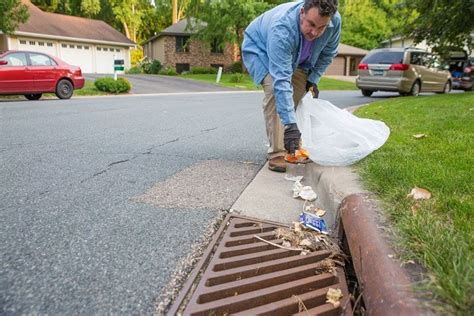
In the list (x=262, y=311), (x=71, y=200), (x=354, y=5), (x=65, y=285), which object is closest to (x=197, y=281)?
(x=262, y=311)

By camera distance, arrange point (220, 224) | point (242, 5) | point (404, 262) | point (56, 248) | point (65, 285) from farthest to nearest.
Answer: point (242, 5), point (220, 224), point (56, 248), point (65, 285), point (404, 262)

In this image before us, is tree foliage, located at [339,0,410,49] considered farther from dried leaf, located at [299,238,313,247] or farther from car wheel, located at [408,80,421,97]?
dried leaf, located at [299,238,313,247]

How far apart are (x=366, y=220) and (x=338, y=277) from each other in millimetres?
315

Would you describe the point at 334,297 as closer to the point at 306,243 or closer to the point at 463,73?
the point at 306,243

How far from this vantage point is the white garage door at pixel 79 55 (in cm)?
2895

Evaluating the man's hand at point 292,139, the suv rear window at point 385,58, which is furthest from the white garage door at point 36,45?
the man's hand at point 292,139

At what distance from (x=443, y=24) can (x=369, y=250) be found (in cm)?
1177

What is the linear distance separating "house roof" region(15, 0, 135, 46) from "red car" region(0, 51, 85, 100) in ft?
55.6

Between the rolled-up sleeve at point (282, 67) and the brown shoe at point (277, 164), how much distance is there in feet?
2.14

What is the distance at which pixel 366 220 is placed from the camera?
6.37 ft

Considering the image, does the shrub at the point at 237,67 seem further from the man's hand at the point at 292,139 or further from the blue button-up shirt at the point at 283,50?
the man's hand at the point at 292,139

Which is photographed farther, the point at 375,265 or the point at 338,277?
the point at 338,277

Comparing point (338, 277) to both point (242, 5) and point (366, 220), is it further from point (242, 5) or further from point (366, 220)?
point (242, 5)

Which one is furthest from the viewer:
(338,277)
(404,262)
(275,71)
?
(275,71)
